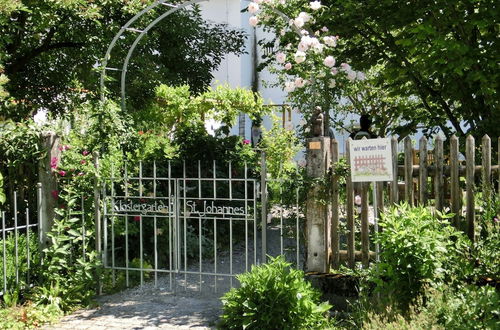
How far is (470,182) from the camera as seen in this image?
226 inches

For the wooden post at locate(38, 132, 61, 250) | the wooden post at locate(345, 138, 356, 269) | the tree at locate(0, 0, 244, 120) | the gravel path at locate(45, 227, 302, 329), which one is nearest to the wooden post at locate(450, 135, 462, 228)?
the wooden post at locate(345, 138, 356, 269)

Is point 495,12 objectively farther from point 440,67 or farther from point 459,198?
point 459,198

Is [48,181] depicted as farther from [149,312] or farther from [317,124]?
[317,124]

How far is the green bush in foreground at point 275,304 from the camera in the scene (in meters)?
5.41

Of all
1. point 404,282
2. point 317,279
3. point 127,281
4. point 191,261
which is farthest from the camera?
point 191,261

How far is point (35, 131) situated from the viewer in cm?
719

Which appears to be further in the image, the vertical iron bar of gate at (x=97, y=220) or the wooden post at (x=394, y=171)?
the vertical iron bar of gate at (x=97, y=220)

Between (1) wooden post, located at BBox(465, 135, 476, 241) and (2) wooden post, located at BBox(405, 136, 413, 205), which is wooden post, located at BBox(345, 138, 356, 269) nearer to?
(2) wooden post, located at BBox(405, 136, 413, 205)

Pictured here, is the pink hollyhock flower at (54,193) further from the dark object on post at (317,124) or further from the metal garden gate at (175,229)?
the dark object on post at (317,124)

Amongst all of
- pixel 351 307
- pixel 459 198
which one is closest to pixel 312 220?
pixel 351 307

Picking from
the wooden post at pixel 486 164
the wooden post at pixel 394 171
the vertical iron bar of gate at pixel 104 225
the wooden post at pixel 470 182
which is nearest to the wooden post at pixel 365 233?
the wooden post at pixel 394 171

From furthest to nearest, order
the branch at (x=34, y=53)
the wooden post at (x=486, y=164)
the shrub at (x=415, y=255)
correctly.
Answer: the branch at (x=34, y=53), the wooden post at (x=486, y=164), the shrub at (x=415, y=255)

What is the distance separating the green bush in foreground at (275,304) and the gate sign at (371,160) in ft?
3.61

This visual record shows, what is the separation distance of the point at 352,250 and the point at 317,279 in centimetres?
45
